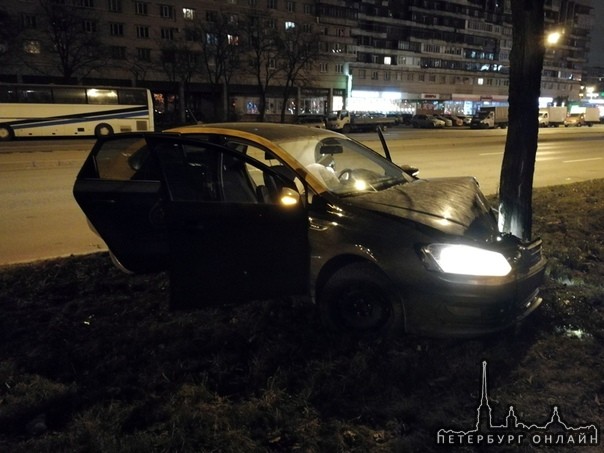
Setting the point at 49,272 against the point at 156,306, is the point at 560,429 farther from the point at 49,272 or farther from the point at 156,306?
the point at 49,272

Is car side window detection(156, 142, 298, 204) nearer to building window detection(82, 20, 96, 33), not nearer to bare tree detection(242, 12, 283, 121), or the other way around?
bare tree detection(242, 12, 283, 121)

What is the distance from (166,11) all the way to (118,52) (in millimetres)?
7175

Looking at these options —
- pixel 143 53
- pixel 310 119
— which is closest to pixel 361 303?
pixel 310 119

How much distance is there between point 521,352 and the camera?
374 cm

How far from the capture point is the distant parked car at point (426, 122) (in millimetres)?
53312

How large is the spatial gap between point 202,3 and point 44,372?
61.4m

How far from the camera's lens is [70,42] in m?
47.2

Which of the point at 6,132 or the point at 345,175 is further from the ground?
the point at 345,175

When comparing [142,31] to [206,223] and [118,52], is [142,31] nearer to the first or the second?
[118,52]

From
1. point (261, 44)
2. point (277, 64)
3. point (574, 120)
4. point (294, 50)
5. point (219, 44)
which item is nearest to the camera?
point (219, 44)

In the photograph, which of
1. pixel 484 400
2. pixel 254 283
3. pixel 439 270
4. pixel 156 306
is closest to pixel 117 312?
pixel 156 306

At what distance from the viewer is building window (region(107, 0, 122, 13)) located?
54.7m

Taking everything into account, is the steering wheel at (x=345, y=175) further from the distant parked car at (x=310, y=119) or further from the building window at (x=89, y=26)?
the building window at (x=89, y=26)

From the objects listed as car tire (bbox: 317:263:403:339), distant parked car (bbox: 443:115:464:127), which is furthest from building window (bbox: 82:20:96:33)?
car tire (bbox: 317:263:403:339)
